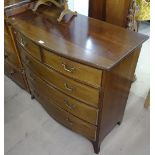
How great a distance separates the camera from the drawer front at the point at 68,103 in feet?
4.20

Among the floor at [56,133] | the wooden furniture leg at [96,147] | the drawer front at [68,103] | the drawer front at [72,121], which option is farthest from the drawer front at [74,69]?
the floor at [56,133]

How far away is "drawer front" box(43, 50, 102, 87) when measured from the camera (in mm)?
1068

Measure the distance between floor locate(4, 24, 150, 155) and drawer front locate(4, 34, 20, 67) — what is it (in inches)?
15.7

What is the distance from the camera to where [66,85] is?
127 cm

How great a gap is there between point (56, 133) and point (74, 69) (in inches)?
30.9

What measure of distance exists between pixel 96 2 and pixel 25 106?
117cm

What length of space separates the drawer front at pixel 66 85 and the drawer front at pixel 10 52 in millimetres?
318

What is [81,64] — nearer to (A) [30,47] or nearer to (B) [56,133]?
(A) [30,47]

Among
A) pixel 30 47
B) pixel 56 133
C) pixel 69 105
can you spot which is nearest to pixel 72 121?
pixel 69 105

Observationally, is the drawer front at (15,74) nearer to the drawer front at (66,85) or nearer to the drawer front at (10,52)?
the drawer front at (10,52)

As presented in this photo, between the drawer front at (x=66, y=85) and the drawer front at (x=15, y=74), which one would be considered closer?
the drawer front at (x=66, y=85)

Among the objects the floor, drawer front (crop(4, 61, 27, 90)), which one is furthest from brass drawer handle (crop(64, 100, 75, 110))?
drawer front (crop(4, 61, 27, 90))
